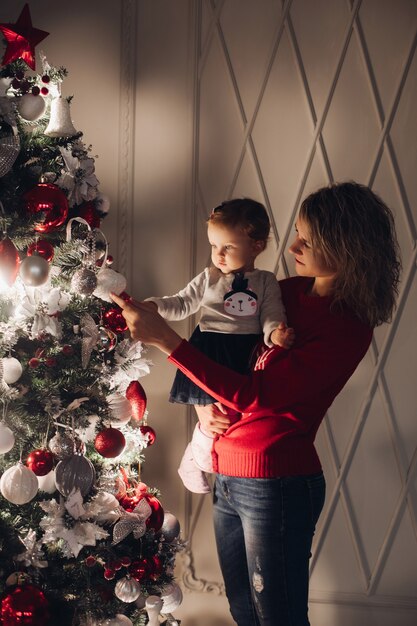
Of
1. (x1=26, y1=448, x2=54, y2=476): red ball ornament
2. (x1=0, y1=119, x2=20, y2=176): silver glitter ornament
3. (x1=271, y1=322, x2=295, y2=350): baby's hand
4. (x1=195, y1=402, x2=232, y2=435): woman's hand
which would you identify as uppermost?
(x1=0, y1=119, x2=20, y2=176): silver glitter ornament

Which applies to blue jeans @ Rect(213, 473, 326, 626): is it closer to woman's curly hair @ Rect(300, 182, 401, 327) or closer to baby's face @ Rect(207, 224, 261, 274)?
woman's curly hair @ Rect(300, 182, 401, 327)

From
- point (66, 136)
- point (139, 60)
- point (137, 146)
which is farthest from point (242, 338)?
point (139, 60)

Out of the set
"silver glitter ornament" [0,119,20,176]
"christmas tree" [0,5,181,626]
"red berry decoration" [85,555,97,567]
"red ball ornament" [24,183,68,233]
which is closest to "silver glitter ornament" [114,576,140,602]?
"christmas tree" [0,5,181,626]

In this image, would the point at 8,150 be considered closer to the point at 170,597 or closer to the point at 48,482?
the point at 48,482

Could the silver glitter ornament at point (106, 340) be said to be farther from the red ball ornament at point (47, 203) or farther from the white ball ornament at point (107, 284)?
the red ball ornament at point (47, 203)

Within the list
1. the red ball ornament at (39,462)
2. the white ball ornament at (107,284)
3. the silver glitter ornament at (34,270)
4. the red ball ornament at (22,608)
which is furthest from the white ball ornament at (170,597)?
the silver glitter ornament at (34,270)

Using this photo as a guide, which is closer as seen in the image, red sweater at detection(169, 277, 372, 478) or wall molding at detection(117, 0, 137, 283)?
red sweater at detection(169, 277, 372, 478)

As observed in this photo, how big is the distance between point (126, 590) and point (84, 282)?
793 mm

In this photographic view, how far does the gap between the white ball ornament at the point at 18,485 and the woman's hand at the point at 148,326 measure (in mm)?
408

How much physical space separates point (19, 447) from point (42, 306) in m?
0.34

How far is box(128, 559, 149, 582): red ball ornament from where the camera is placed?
6.19 feet

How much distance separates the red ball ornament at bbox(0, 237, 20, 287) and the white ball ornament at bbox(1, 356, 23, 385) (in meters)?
0.18

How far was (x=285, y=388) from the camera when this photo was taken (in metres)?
1.68

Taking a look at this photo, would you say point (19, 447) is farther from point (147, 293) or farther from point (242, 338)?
point (147, 293)
